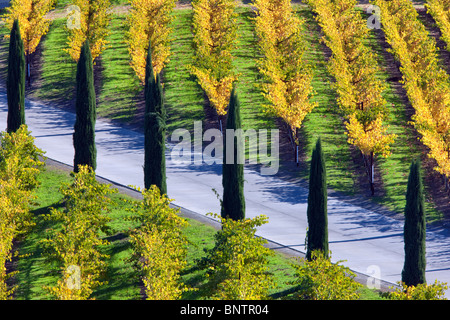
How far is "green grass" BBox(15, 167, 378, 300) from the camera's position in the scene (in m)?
31.3

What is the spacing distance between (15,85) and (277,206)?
16.1 metres

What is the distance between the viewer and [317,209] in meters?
32.8

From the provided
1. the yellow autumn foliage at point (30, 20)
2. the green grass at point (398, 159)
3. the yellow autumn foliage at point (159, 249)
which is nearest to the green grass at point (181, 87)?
the yellow autumn foliage at point (30, 20)

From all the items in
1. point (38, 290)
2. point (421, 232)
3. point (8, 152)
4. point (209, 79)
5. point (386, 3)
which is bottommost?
point (38, 290)

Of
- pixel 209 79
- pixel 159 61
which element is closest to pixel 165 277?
pixel 209 79

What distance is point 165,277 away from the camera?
94.1 feet

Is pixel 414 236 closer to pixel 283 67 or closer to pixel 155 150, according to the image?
pixel 155 150

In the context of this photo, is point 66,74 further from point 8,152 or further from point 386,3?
point 386,3

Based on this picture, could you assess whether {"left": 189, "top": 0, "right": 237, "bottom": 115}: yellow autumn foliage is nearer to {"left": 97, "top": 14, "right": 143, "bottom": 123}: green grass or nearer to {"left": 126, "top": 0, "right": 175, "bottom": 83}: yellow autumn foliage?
A: {"left": 126, "top": 0, "right": 175, "bottom": 83}: yellow autumn foliage

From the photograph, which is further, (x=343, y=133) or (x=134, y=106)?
(x=134, y=106)

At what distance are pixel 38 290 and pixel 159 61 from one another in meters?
24.1

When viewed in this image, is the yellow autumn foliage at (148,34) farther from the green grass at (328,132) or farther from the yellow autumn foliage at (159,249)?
the yellow autumn foliage at (159,249)

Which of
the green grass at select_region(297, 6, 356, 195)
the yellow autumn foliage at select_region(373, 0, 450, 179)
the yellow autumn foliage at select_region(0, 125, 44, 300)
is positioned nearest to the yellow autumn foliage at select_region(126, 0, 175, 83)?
the green grass at select_region(297, 6, 356, 195)

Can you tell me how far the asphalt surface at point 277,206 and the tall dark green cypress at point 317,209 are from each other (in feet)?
5.33
